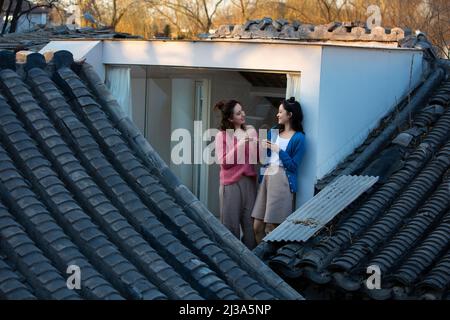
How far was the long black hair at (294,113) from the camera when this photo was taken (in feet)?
26.8

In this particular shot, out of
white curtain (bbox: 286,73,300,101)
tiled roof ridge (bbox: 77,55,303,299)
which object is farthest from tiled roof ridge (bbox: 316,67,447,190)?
tiled roof ridge (bbox: 77,55,303,299)

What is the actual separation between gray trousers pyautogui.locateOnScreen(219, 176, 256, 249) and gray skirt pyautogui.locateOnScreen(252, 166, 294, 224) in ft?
0.36

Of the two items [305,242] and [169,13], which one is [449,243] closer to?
[305,242]

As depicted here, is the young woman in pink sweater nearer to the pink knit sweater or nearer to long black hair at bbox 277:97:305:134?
the pink knit sweater

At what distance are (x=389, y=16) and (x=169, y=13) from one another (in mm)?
7971

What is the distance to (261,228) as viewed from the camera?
27.1 ft

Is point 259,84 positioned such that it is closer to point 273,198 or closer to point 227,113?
point 227,113

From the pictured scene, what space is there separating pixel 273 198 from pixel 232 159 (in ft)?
1.89

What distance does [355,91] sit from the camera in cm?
906

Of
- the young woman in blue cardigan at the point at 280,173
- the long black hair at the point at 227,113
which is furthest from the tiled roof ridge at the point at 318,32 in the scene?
the long black hair at the point at 227,113

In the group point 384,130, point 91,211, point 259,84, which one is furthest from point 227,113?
point 91,211

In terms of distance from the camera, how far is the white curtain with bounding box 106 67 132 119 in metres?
9.60

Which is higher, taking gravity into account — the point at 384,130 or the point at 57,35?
the point at 57,35

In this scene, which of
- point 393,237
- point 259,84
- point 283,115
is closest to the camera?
point 393,237
